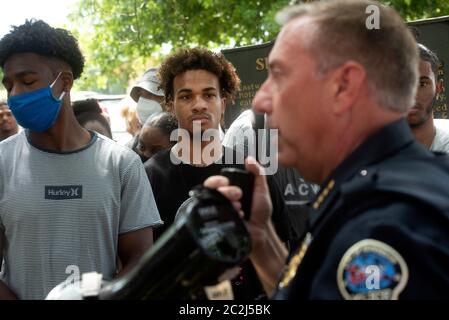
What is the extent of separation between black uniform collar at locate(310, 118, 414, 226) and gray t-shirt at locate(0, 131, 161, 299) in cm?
149

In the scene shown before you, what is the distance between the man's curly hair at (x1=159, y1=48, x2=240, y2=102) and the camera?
149 inches

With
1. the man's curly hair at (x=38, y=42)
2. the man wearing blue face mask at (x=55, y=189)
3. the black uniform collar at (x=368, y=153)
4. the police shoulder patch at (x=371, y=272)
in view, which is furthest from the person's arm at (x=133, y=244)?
the police shoulder patch at (x=371, y=272)

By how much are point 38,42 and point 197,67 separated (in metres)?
1.04

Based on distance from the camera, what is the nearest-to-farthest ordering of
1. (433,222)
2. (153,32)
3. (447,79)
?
(433,222) < (447,79) < (153,32)

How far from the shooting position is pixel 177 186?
3.38 metres

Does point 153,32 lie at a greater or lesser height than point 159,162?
greater

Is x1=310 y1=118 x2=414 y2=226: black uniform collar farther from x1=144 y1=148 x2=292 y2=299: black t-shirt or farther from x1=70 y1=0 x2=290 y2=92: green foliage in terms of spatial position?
x1=70 y1=0 x2=290 y2=92: green foliage

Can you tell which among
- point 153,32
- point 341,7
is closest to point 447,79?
point 341,7

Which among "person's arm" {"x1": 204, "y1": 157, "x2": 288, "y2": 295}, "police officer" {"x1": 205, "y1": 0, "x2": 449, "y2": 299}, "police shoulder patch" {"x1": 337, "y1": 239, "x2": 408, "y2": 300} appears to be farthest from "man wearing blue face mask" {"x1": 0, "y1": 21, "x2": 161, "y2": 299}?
"police shoulder patch" {"x1": 337, "y1": 239, "x2": 408, "y2": 300}

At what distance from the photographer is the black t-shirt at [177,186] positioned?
3.24 meters

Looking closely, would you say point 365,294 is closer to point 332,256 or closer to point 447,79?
point 332,256

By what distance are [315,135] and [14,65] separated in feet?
6.23

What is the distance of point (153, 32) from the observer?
1107 centimetres
